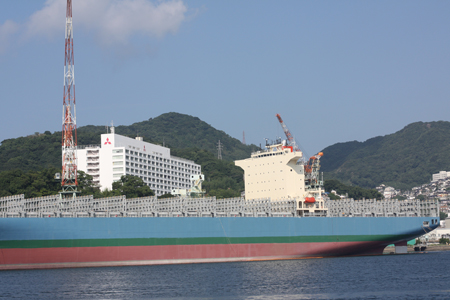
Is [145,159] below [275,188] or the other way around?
the other way around

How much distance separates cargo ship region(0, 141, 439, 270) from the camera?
37750 mm

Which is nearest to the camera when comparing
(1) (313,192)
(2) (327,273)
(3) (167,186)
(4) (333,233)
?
(2) (327,273)

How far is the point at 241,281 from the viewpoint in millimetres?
30703

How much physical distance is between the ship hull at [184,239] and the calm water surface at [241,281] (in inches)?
49.2

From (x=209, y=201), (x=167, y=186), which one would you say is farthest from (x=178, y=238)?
(x=167, y=186)

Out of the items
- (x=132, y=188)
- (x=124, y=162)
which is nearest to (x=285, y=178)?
(x=132, y=188)

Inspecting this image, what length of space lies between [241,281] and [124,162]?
70.1 meters

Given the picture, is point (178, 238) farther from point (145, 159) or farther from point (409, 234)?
point (145, 159)

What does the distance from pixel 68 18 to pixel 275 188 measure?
25.2 metres

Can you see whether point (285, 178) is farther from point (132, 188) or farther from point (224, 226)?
point (132, 188)

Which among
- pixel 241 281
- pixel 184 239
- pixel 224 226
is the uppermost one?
pixel 224 226

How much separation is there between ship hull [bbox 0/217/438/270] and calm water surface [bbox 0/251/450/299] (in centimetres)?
125

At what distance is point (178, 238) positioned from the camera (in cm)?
4069

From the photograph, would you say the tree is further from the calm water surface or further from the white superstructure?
the calm water surface
